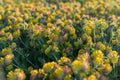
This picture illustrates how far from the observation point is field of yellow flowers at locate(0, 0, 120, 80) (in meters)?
2.20

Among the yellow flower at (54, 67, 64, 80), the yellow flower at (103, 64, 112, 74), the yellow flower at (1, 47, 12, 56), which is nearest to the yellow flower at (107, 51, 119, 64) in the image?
the yellow flower at (103, 64, 112, 74)

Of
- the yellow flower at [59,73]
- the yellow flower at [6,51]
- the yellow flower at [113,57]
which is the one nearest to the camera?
the yellow flower at [59,73]

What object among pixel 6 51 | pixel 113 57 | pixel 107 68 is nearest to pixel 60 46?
pixel 6 51

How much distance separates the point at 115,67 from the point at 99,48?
0.20 meters

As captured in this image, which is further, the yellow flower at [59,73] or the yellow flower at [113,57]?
the yellow flower at [113,57]

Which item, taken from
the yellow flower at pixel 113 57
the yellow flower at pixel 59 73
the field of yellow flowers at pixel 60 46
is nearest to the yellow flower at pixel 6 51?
the field of yellow flowers at pixel 60 46

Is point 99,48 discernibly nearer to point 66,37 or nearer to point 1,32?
point 66,37

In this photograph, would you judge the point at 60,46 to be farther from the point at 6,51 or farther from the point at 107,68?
the point at 107,68

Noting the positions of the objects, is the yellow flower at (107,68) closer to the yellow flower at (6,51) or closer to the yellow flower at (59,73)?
the yellow flower at (59,73)

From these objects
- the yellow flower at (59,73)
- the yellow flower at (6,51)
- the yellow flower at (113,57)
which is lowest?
the yellow flower at (59,73)

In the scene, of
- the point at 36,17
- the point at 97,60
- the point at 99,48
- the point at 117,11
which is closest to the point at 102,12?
the point at 117,11

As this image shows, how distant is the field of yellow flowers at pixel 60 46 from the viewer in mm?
2199

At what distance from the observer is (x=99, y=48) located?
103 inches

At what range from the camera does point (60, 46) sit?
2869 millimetres
